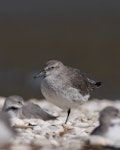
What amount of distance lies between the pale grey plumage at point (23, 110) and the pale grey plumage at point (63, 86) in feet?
1.19

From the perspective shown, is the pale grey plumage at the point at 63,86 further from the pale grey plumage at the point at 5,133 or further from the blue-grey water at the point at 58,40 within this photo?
the blue-grey water at the point at 58,40

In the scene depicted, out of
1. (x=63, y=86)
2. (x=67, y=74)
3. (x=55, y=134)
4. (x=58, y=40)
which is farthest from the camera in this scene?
(x=58, y=40)

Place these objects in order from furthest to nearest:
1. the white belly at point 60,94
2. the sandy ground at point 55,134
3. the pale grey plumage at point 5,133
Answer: the white belly at point 60,94
the pale grey plumage at point 5,133
the sandy ground at point 55,134

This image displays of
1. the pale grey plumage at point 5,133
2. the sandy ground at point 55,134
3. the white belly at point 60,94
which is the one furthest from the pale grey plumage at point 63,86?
the pale grey plumage at point 5,133

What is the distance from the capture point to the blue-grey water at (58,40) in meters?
22.5

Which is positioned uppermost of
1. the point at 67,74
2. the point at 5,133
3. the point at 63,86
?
the point at 67,74

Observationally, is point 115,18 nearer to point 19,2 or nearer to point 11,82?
point 19,2

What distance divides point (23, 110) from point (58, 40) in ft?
55.0

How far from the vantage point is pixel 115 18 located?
35.2 meters

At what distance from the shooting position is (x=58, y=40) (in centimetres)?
2931

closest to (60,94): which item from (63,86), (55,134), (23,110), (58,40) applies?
(63,86)

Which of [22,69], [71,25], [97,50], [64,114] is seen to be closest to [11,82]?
[22,69]

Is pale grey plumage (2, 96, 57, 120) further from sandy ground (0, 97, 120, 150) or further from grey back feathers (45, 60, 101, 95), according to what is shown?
grey back feathers (45, 60, 101, 95)

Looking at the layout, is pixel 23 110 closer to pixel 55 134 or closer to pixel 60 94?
pixel 60 94
